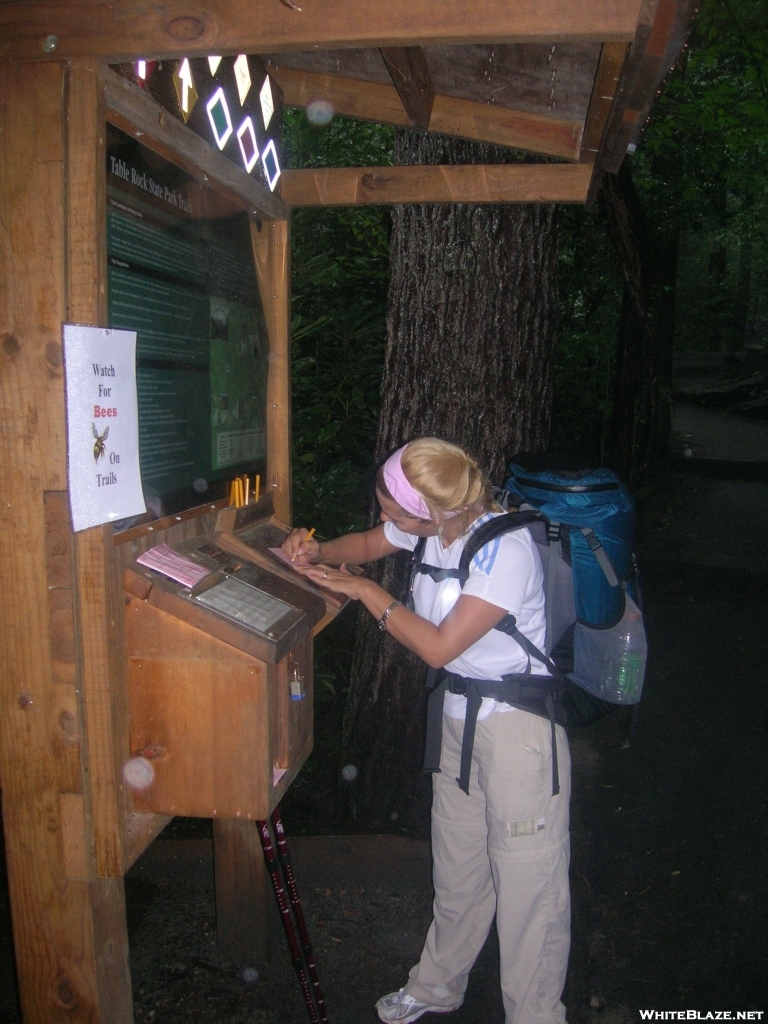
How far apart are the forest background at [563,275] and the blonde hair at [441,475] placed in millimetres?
1353

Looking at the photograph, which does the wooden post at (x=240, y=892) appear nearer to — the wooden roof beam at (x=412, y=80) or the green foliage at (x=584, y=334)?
the wooden roof beam at (x=412, y=80)

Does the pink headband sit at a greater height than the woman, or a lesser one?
greater

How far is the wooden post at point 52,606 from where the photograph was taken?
5.30 ft

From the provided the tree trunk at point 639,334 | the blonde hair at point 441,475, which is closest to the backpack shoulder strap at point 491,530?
the blonde hair at point 441,475

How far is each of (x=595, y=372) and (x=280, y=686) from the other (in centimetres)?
1142

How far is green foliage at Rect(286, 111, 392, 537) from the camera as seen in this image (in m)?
4.38

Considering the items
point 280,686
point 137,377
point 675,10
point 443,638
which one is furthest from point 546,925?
point 675,10

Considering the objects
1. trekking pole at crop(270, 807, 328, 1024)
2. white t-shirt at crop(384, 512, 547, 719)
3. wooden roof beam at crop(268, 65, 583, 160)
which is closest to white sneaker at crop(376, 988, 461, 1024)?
trekking pole at crop(270, 807, 328, 1024)

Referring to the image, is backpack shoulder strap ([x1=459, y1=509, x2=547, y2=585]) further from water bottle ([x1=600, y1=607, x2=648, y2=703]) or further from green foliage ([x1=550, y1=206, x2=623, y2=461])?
green foliage ([x1=550, y1=206, x2=623, y2=461])

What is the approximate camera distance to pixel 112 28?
160 cm

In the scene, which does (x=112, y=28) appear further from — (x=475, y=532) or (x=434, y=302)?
(x=434, y=302)

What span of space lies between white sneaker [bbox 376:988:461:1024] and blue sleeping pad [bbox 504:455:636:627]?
1.56 metres

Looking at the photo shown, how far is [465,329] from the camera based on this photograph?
12.2 ft

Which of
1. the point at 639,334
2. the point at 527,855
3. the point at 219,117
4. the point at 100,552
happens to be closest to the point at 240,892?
the point at 527,855
